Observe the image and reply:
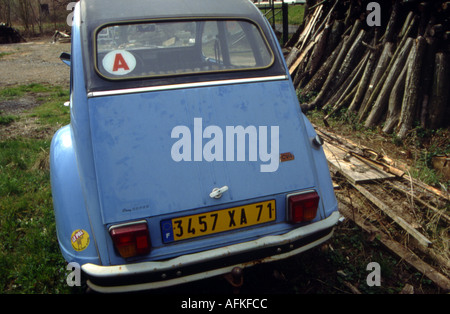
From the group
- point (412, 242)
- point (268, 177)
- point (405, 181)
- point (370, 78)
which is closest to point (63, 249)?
point (268, 177)

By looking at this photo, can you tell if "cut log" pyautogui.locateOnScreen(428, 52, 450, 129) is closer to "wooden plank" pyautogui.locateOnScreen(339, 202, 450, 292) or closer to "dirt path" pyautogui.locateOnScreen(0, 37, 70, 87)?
"wooden plank" pyautogui.locateOnScreen(339, 202, 450, 292)

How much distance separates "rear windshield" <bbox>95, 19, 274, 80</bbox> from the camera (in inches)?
97.3

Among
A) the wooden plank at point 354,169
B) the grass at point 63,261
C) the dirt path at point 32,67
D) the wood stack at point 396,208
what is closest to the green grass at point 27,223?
the grass at point 63,261

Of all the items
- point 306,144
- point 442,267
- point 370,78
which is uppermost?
point 306,144

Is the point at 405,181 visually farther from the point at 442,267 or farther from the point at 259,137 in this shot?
the point at 259,137

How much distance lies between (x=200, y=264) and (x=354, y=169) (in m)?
2.39

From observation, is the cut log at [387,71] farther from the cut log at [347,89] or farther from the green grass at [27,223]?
the green grass at [27,223]

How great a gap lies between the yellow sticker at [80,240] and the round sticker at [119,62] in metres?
1.07

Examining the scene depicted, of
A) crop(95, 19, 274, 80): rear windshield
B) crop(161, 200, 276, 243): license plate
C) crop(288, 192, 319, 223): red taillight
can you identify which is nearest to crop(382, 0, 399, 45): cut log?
crop(95, 19, 274, 80): rear windshield

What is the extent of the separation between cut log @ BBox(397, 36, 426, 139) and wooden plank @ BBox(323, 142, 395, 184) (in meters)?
1.11

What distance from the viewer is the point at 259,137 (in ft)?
7.83

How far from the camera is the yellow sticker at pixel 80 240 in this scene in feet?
6.79

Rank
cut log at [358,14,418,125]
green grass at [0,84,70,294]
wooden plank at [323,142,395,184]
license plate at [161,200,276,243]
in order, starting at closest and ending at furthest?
license plate at [161,200,276,243] → green grass at [0,84,70,294] → wooden plank at [323,142,395,184] → cut log at [358,14,418,125]
